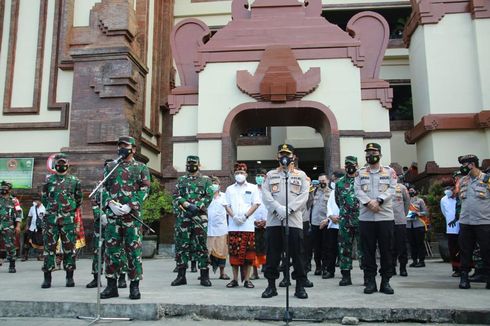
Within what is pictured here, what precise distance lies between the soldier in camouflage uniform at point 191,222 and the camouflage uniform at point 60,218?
171 centimetres

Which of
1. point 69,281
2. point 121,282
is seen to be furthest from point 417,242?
point 69,281

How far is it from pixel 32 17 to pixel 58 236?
13153mm

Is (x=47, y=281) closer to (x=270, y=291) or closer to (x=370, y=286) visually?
(x=270, y=291)

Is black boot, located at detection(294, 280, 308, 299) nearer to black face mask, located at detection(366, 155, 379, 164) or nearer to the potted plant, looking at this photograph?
black face mask, located at detection(366, 155, 379, 164)

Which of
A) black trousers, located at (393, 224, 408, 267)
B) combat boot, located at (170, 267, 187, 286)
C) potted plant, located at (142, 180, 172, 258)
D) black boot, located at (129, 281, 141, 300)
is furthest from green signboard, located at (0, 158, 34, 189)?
black trousers, located at (393, 224, 408, 267)

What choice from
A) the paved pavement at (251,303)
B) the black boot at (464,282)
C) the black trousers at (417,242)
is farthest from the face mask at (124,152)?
the black trousers at (417,242)

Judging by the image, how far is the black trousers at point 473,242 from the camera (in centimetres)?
729

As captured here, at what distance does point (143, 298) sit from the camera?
242 inches

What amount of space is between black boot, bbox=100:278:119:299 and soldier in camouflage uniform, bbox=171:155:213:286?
150 cm

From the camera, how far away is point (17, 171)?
16.8 m

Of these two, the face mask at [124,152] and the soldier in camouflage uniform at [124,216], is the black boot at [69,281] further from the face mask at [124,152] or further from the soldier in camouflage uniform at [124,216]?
the face mask at [124,152]

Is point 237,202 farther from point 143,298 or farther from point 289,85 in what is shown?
point 289,85

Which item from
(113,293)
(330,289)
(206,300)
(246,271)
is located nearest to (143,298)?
(113,293)

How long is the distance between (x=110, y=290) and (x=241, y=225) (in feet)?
7.63
